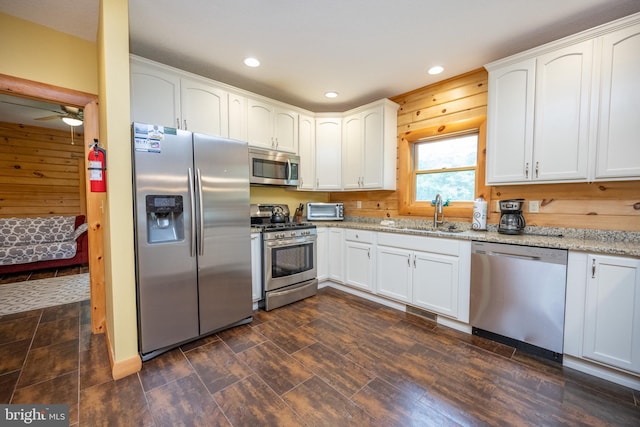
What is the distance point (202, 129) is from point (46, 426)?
2365 millimetres

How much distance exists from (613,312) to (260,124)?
11.2ft

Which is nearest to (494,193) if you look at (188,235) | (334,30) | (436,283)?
(436,283)

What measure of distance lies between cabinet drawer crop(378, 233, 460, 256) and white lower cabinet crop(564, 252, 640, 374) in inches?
30.8

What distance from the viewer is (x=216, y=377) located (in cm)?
173

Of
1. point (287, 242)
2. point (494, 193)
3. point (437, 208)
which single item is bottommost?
Result: point (287, 242)

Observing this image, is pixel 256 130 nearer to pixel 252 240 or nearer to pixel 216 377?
pixel 252 240

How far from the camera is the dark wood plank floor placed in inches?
55.6

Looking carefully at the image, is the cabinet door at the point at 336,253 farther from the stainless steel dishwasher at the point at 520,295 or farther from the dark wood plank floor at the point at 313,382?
the stainless steel dishwasher at the point at 520,295

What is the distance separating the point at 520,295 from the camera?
6.59 feet

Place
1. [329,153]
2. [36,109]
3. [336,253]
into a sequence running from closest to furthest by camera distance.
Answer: [336,253] → [329,153] → [36,109]

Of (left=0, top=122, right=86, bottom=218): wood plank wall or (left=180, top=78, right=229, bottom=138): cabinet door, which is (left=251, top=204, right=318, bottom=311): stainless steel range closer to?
(left=180, top=78, right=229, bottom=138): cabinet door

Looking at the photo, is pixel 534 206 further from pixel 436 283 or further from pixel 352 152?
pixel 352 152

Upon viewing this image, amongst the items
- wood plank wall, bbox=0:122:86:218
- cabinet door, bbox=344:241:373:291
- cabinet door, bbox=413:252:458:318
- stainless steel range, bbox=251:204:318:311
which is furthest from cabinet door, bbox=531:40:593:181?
wood plank wall, bbox=0:122:86:218

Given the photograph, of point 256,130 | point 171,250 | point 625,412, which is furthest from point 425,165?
point 171,250
